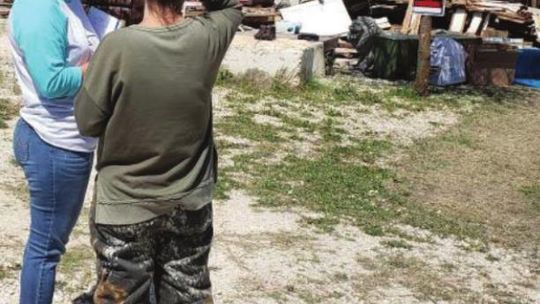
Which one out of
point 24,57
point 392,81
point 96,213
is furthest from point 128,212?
point 392,81

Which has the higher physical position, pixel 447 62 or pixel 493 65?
pixel 447 62

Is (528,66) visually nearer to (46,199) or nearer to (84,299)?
(84,299)

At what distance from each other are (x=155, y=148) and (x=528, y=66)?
1133 cm

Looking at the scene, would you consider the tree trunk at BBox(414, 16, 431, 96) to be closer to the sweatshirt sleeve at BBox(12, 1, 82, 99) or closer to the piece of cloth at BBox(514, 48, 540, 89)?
the piece of cloth at BBox(514, 48, 540, 89)

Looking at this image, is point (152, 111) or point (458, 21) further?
point (458, 21)

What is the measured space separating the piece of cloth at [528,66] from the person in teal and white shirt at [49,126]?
35.2 feet

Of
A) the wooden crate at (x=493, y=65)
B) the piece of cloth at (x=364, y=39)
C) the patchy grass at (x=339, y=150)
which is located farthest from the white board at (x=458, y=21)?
the patchy grass at (x=339, y=150)

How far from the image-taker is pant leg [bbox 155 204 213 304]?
265 cm

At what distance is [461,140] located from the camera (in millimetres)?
8375

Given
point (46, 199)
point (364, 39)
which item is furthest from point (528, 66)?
point (46, 199)

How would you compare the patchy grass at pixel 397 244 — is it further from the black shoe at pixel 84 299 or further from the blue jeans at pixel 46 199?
the blue jeans at pixel 46 199

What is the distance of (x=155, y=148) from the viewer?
2.51 meters

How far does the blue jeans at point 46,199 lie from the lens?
2805mm

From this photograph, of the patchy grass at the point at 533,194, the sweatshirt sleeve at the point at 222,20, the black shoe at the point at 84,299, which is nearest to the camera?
the sweatshirt sleeve at the point at 222,20
